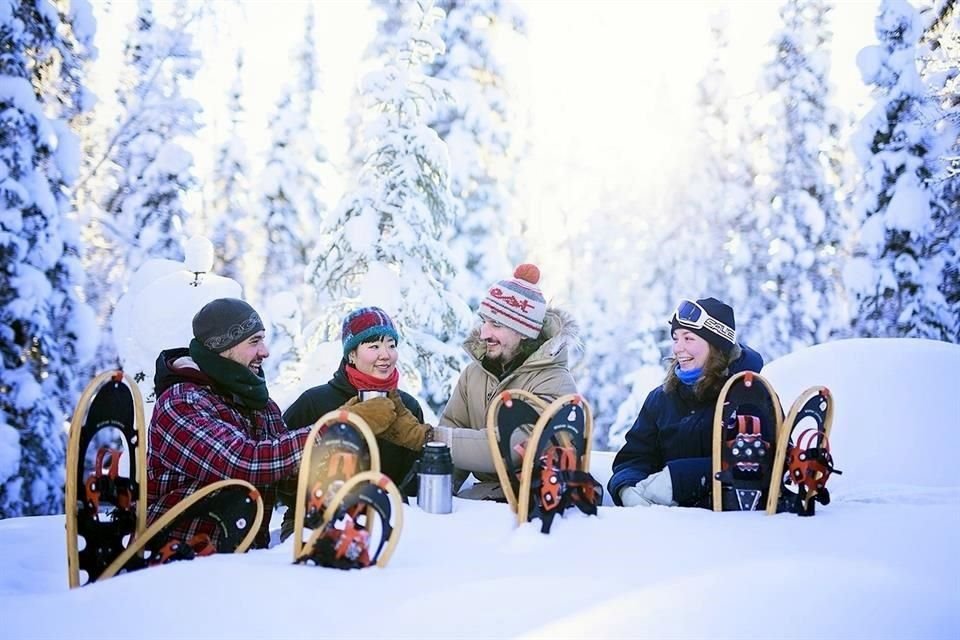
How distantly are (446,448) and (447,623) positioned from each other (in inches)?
46.7

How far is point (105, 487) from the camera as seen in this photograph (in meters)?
2.92

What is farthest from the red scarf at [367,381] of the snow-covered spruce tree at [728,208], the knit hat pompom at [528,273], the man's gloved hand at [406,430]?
the snow-covered spruce tree at [728,208]

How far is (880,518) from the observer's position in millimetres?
3434

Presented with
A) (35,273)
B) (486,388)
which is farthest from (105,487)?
(35,273)

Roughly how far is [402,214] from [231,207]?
12.9 meters

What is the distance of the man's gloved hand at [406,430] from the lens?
3.85m

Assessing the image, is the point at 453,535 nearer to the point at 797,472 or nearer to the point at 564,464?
the point at 564,464

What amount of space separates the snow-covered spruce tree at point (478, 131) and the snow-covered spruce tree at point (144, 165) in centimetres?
696

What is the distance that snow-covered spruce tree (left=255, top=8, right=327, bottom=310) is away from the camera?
22516 mm

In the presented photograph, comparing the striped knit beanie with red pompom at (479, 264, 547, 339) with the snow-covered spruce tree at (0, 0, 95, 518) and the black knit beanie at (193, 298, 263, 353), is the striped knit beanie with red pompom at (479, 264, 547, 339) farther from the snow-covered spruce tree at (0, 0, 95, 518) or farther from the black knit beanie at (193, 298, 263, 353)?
the snow-covered spruce tree at (0, 0, 95, 518)

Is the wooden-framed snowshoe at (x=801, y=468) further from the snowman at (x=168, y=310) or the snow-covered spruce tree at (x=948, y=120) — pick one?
the snow-covered spruce tree at (x=948, y=120)

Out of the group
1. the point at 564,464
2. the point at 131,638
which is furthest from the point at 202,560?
the point at 564,464

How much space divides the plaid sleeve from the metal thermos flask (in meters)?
0.58

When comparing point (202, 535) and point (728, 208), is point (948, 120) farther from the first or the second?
point (202, 535)
